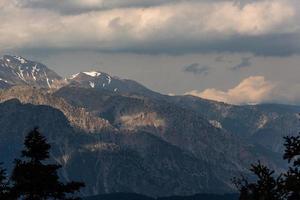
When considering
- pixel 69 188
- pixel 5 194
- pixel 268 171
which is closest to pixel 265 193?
pixel 268 171

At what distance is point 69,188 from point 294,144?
1300cm

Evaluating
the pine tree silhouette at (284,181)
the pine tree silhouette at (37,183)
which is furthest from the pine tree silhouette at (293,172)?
the pine tree silhouette at (37,183)

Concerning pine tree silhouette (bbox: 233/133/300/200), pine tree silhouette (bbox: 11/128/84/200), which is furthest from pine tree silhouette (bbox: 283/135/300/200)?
pine tree silhouette (bbox: 11/128/84/200)

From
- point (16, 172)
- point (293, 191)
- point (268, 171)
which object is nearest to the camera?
point (293, 191)

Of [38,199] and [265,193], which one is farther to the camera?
[38,199]

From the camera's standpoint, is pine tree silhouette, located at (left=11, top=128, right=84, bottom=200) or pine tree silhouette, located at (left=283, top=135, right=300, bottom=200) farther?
pine tree silhouette, located at (left=11, top=128, right=84, bottom=200)

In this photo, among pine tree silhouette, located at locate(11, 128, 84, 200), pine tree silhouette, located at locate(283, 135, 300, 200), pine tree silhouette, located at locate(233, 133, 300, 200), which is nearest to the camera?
pine tree silhouette, located at locate(283, 135, 300, 200)

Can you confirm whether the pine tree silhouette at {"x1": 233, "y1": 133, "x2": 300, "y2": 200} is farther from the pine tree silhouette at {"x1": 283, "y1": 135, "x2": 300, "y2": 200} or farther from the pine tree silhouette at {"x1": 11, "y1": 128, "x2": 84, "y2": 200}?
the pine tree silhouette at {"x1": 11, "y1": 128, "x2": 84, "y2": 200}

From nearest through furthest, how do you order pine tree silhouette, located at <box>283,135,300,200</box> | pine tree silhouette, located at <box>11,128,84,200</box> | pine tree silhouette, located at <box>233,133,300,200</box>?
pine tree silhouette, located at <box>283,135,300,200</box> < pine tree silhouette, located at <box>233,133,300,200</box> < pine tree silhouette, located at <box>11,128,84,200</box>

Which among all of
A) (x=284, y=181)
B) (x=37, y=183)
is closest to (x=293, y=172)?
(x=284, y=181)

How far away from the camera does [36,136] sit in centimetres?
4934

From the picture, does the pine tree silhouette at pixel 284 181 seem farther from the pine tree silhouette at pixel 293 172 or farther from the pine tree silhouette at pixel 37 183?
the pine tree silhouette at pixel 37 183

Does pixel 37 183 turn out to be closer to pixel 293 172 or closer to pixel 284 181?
pixel 284 181

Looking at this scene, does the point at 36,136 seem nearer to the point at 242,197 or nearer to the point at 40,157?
the point at 40,157
